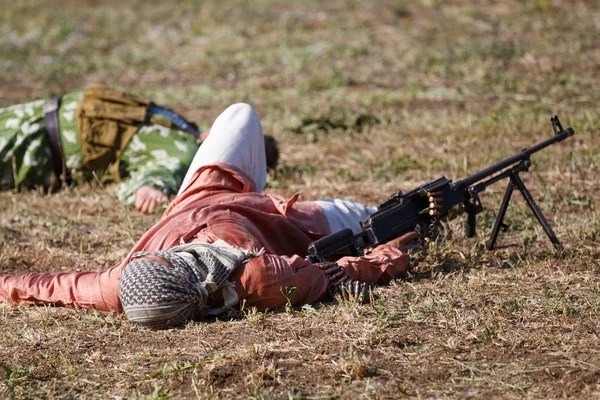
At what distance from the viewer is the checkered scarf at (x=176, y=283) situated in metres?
3.49

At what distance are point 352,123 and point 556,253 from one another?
3.31 m

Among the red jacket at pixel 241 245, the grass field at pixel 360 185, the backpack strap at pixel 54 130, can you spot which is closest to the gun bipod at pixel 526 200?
the grass field at pixel 360 185

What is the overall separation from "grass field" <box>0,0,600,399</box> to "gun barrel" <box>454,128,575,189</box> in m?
0.40

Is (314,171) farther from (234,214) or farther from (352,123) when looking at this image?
(234,214)

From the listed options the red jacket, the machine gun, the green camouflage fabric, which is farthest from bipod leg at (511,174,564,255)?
the green camouflage fabric

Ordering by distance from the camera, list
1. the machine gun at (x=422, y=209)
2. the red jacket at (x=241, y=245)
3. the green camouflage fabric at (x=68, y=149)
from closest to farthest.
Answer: the red jacket at (x=241, y=245), the machine gun at (x=422, y=209), the green camouflage fabric at (x=68, y=149)

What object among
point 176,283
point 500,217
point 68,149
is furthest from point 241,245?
point 68,149

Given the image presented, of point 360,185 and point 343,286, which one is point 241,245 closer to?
point 343,286

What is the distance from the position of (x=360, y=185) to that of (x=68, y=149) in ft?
6.59

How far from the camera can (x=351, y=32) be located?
38.7 ft

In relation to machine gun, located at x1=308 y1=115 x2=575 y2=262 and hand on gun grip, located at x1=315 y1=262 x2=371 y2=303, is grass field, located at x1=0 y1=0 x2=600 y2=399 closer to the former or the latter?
hand on gun grip, located at x1=315 y1=262 x2=371 y2=303

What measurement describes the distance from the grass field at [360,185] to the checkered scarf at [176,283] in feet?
0.31

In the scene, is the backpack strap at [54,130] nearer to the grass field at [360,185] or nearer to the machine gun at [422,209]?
the grass field at [360,185]

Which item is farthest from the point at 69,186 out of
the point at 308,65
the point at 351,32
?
the point at 351,32
